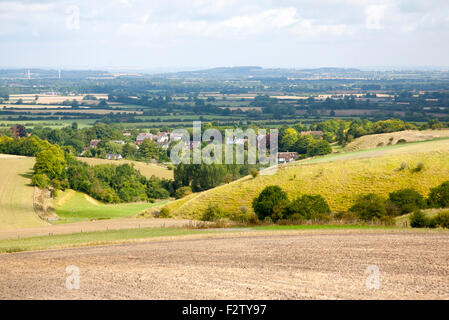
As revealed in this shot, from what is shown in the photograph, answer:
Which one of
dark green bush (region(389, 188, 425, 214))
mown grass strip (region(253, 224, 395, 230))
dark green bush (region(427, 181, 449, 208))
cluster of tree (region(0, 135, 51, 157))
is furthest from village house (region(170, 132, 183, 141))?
mown grass strip (region(253, 224, 395, 230))

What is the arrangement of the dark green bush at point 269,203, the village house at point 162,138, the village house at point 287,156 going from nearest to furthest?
the dark green bush at point 269,203, the village house at point 287,156, the village house at point 162,138

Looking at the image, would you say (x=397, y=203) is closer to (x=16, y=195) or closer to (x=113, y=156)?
(x=16, y=195)

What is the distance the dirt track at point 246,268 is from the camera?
15070 millimetres

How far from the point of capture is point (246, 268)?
1820 cm

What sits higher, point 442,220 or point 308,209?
point 442,220

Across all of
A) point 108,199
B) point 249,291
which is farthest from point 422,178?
point 108,199

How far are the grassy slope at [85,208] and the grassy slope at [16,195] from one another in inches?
122

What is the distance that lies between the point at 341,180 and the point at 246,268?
28.5 metres

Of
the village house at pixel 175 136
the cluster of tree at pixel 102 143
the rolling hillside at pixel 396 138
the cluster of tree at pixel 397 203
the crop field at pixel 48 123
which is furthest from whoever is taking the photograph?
the crop field at pixel 48 123

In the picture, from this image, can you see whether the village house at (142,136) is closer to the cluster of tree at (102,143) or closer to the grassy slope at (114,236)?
the cluster of tree at (102,143)

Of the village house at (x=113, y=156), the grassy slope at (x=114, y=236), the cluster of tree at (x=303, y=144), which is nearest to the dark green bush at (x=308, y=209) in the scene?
the grassy slope at (x=114, y=236)

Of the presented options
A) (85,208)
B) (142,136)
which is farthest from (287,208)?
(142,136)

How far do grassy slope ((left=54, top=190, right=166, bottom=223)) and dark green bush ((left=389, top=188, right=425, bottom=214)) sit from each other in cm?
2548

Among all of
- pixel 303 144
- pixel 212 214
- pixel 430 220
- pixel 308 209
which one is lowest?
pixel 303 144
